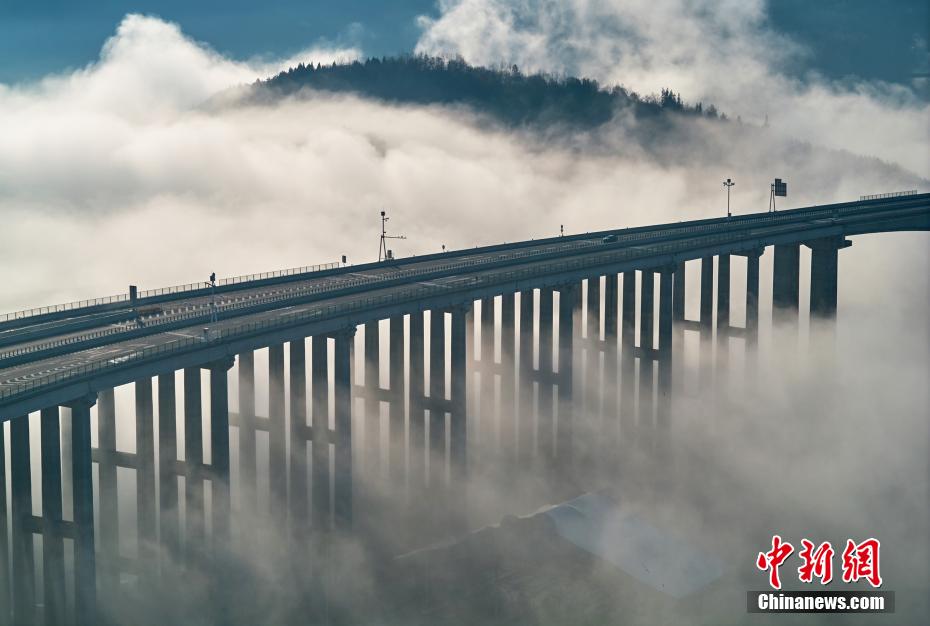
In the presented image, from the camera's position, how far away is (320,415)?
128 meters

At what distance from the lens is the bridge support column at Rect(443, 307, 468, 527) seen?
140m

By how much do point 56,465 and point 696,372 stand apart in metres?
121

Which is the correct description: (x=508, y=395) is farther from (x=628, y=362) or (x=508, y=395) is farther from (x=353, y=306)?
(x=353, y=306)

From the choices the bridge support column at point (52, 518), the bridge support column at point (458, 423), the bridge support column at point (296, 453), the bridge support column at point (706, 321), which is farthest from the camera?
the bridge support column at point (706, 321)

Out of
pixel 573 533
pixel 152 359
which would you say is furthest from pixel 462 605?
pixel 152 359

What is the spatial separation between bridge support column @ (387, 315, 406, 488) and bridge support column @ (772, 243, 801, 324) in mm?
71887

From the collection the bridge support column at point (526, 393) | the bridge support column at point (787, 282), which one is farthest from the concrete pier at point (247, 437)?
the bridge support column at point (787, 282)

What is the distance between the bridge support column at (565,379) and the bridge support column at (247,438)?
4453cm

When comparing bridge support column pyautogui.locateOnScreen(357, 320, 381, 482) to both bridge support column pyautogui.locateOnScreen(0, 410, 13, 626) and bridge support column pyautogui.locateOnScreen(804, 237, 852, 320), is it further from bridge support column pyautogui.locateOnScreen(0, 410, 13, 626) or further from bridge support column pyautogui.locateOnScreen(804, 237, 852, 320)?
bridge support column pyautogui.locateOnScreen(804, 237, 852, 320)

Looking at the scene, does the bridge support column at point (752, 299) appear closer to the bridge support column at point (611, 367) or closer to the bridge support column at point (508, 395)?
the bridge support column at point (611, 367)

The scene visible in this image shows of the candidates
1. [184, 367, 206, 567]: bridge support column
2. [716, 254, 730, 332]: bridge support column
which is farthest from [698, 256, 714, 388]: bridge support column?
[184, 367, 206, 567]: bridge support column

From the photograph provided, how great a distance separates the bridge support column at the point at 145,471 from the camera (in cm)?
11400

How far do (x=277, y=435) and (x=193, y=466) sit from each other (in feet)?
42.1
